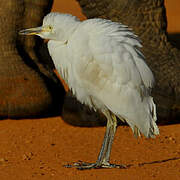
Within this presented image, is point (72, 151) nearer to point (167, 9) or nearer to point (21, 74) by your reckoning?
point (21, 74)

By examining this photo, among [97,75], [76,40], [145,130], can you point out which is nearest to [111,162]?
[145,130]

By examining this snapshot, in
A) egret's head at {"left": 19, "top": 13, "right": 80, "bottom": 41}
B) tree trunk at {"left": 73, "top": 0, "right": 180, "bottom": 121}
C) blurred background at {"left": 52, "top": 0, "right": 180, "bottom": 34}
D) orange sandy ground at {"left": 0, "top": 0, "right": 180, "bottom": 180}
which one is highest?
egret's head at {"left": 19, "top": 13, "right": 80, "bottom": 41}

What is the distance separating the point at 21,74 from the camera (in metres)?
6.98

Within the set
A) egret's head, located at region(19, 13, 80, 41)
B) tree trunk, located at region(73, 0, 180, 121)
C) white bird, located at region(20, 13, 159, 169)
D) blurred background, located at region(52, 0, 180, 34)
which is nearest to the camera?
white bird, located at region(20, 13, 159, 169)

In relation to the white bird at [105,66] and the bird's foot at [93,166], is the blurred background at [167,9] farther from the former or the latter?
the bird's foot at [93,166]

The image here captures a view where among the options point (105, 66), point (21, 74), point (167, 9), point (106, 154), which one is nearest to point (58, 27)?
point (105, 66)

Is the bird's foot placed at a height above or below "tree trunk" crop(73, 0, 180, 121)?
below

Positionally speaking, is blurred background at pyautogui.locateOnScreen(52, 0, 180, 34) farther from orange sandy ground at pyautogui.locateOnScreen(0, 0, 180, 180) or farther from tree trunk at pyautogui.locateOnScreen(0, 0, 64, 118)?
orange sandy ground at pyautogui.locateOnScreen(0, 0, 180, 180)

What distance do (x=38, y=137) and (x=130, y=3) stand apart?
1.99m

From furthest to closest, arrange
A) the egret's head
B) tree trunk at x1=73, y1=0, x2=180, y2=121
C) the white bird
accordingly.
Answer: tree trunk at x1=73, y1=0, x2=180, y2=121, the egret's head, the white bird

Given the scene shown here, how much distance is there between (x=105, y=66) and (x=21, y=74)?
2.19 m

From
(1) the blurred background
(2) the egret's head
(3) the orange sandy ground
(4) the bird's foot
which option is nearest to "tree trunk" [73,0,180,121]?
(3) the orange sandy ground

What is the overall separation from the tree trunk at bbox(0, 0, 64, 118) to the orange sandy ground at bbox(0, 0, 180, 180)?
18 centimetres

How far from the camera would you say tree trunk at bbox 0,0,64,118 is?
691 cm
